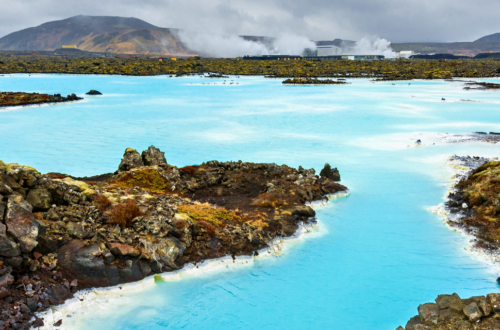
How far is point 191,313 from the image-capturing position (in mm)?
7535

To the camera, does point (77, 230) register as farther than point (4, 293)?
Yes

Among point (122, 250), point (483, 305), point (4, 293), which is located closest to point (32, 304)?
point (4, 293)

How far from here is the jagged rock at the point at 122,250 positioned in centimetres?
816

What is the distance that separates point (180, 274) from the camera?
8.57 m

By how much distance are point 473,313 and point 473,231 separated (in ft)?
19.1

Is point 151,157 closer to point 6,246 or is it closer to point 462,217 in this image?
point 6,246

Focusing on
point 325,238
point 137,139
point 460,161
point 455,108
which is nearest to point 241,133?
point 137,139

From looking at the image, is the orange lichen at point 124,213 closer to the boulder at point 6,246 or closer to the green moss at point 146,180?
the boulder at point 6,246

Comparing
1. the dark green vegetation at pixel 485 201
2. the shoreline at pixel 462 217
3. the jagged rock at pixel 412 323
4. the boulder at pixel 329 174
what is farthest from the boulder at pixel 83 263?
the boulder at pixel 329 174

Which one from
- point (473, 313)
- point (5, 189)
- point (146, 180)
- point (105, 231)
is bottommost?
point (473, 313)

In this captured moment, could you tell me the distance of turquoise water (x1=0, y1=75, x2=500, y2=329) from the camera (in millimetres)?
7750

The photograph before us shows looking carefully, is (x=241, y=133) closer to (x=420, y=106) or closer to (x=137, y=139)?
(x=137, y=139)

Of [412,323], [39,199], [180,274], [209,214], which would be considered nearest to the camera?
[412,323]

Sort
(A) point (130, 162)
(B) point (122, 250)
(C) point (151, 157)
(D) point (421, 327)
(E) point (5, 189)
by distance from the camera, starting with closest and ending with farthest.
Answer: (D) point (421, 327) → (E) point (5, 189) → (B) point (122, 250) → (A) point (130, 162) → (C) point (151, 157)
